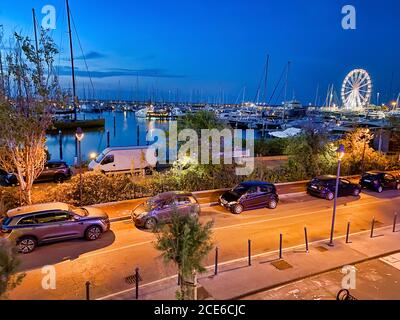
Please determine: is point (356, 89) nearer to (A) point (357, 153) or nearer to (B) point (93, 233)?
(A) point (357, 153)

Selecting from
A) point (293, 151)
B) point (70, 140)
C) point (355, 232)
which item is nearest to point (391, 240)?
point (355, 232)

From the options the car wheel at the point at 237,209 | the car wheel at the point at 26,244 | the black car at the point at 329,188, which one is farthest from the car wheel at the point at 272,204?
the car wheel at the point at 26,244

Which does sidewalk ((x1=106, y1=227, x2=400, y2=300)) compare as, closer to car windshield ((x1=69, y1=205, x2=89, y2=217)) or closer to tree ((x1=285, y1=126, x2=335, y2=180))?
car windshield ((x1=69, y1=205, x2=89, y2=217))

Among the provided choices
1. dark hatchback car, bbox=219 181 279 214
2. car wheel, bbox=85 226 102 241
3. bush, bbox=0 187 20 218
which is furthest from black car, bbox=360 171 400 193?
bush, bbox=0 187 20 218

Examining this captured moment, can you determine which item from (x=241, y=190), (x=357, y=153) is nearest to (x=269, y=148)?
(x=357, y=153)

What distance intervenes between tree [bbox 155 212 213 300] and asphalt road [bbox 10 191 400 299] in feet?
9.28

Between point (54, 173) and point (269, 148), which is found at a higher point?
point (269, 148)

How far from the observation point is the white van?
21938 millimetres

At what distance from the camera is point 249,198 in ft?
54.7

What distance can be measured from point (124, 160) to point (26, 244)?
37.6 feet

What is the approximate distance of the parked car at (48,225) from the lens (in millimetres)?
11320

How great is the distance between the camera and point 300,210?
17.4 meters
